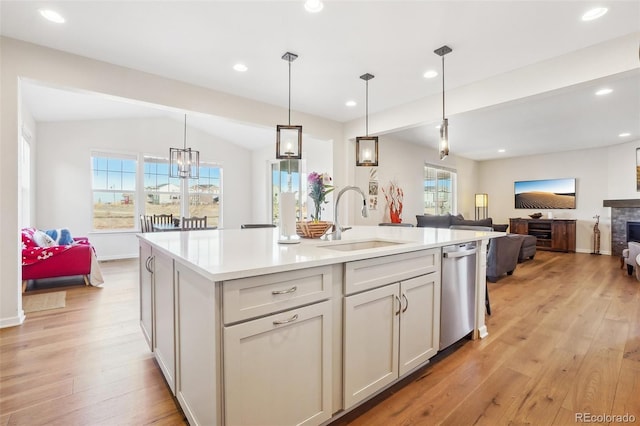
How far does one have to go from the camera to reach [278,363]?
49.4 inches

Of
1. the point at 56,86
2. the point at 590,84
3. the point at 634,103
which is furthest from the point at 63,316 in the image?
the point at 634,103

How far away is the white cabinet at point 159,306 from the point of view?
1.65 m

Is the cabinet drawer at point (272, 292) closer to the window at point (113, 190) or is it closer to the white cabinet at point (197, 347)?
the white cabinet at point (197, 347)

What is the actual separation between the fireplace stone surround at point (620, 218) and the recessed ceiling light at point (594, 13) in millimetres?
5905

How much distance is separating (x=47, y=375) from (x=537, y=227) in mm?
9642

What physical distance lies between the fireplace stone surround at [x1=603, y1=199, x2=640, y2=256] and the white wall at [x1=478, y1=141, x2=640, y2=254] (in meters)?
0.37

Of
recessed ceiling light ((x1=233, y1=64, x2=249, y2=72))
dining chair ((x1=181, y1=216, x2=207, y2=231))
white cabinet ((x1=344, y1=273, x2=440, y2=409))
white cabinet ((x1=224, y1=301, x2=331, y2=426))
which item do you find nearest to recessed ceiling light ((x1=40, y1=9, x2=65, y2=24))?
recessed ceiling light ((x1=233, y1=64, x2=249, y2=72))

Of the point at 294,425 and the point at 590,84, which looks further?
the point at 590,84

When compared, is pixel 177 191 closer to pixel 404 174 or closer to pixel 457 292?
pixel 404 174

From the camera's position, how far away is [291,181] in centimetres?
706

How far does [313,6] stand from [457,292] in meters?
2.45

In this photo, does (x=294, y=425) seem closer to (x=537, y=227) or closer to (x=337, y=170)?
(x=337, y=170)

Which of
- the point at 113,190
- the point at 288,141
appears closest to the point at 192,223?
the point at 113,190

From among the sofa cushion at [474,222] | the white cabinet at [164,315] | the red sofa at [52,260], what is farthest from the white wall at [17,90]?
the sofa cushion at [474,222]
